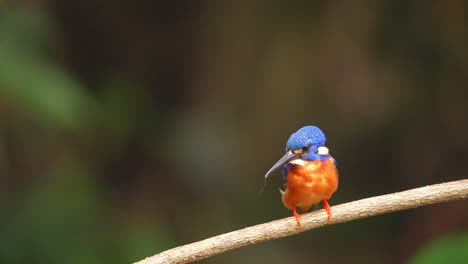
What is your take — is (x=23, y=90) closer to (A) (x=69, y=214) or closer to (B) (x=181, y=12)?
(A) (x=69, y=214)

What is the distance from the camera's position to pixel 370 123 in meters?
6.26

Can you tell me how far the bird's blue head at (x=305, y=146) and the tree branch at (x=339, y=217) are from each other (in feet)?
1.46

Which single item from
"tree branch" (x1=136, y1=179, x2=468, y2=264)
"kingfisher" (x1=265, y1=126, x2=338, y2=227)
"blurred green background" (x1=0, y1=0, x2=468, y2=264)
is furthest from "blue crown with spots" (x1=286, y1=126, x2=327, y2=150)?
"blurred green background" (x1=0, y1=0, x2=468, y2=264)

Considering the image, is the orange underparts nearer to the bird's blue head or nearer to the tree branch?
the bird's blue head

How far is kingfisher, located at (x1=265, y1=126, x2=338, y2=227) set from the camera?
319 cm

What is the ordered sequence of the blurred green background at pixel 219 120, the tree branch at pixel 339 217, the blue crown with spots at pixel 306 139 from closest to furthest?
1. the tree branch at pixel 339 217
2. the blue crown with spots at pixel 306 139
3. the blurred green background at pixel 219 120

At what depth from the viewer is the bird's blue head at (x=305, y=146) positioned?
3180 mm

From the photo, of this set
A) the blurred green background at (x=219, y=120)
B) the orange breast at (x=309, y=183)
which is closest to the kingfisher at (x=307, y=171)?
the orange breast at (x=309, y=183)

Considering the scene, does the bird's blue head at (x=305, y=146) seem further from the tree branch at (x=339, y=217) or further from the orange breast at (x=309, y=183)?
the tree branch at (x=339, y=217)

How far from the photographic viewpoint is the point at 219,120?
6.36 metres

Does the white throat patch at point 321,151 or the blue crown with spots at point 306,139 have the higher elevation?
the blue crown with spots at point 306,139

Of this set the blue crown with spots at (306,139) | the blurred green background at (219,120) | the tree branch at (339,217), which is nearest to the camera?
the tree branch at (339,217)

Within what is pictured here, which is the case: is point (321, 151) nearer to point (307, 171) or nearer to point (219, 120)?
point (307, 171)

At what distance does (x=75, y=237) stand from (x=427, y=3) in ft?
10.2
